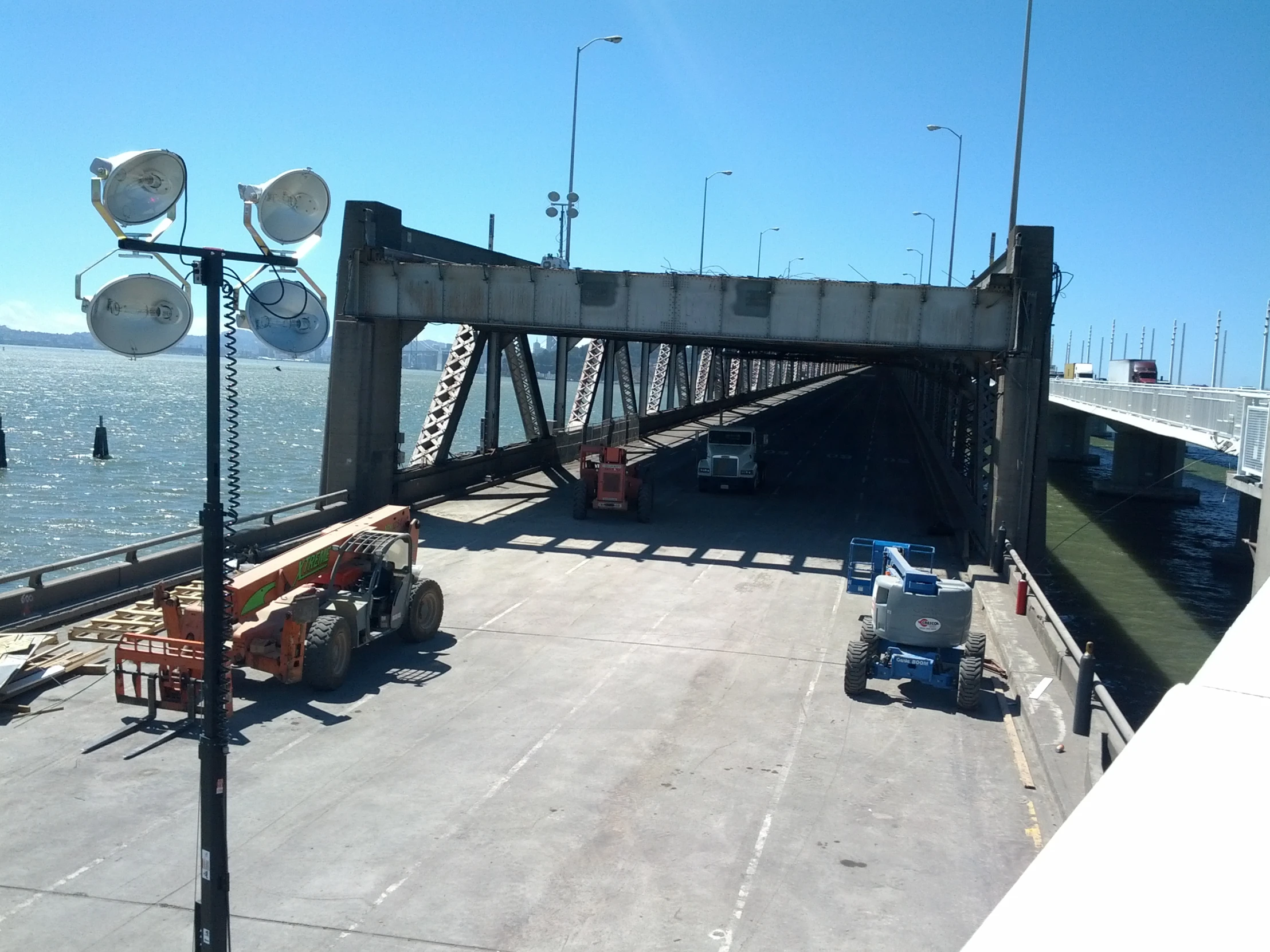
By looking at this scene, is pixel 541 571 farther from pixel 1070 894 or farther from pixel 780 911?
pixel 1070 894

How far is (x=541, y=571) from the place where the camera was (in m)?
25.7

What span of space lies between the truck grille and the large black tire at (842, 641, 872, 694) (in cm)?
2401

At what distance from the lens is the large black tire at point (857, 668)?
16.4 m

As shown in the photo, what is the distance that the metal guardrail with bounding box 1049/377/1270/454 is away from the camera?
22.2 meters

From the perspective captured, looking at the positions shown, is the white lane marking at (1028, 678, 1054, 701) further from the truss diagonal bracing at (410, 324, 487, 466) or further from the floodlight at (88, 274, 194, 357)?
the truss diagonal bracing at (410, 324, 487, 466)

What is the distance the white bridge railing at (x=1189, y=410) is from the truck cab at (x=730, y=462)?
1279 centimetres

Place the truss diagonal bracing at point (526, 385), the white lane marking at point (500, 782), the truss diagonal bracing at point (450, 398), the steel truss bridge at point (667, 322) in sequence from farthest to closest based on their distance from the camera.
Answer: the truss diagonal bracing at point (526, 385) < the truss diagonal bracing at point (450, 398) < the steel truss bridge at point (667, 322) < the white lane marking at point (500, 782)

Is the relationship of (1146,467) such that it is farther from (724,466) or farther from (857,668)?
(857,668)

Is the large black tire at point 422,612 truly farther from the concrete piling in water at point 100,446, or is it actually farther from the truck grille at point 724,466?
the concrete piling in water at point 100,446

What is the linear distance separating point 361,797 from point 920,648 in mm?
8763

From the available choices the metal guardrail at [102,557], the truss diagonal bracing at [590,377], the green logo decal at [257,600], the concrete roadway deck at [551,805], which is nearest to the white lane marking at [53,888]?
the concrete roadway deck at [551,805]

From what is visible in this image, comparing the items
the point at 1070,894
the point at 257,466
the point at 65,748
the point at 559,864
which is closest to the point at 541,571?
the point at 65,748

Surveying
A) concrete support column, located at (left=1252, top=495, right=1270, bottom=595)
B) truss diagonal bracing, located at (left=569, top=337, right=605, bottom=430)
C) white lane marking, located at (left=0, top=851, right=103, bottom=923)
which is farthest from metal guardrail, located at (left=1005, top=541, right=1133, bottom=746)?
truss diagonal bracing, located at (left=569, top=337, right=605, bottom=430)

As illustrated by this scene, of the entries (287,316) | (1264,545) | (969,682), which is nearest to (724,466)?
(969,682)
